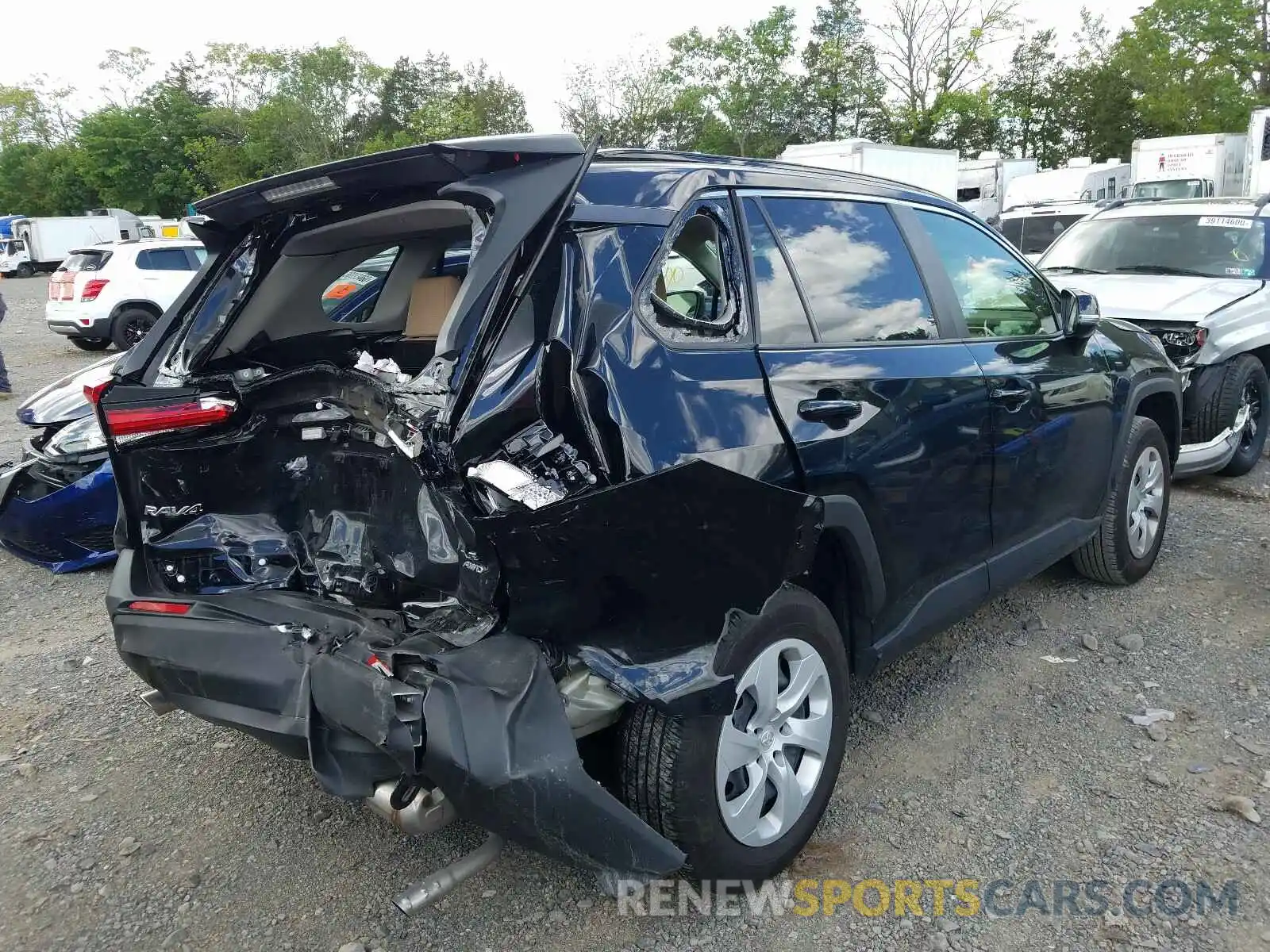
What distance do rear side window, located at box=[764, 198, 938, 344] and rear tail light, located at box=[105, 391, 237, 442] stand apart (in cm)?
177

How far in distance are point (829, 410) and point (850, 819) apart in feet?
4.20

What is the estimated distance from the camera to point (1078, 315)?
12.6 ft

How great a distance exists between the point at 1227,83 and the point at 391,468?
134ft

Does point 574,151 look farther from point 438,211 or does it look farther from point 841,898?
point 841,898

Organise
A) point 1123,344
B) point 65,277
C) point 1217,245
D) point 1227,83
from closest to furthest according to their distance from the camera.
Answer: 1. point 1123,344
2. point 1217,245
3. point 65,277
4. point 1227,83

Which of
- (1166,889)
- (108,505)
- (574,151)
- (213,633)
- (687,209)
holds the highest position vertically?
(574,151)

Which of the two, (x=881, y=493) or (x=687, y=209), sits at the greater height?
(x=687, y=209)

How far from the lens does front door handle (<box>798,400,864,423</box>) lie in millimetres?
2537

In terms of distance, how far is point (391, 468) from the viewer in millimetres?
2586

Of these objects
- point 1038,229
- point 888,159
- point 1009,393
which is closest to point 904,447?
point 1009,393

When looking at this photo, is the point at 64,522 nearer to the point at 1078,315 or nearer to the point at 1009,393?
the point at 1009,393

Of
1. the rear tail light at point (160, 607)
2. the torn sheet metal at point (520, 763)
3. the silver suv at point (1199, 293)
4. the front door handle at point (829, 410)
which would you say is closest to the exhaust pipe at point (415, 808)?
the torn sheet metal at point (520, 763)

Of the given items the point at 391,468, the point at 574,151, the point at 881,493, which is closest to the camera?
the point at 574,151

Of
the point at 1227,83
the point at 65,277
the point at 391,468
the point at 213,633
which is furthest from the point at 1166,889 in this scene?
the point at 1227,83
